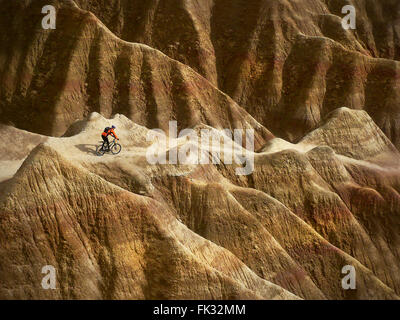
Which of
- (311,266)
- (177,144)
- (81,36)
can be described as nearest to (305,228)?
(311,266)

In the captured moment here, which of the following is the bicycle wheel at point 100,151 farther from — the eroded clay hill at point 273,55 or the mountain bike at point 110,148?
the eroded clay hill at point 273,55

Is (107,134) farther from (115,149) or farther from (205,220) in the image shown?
(205,220)

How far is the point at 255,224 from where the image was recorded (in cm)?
3744

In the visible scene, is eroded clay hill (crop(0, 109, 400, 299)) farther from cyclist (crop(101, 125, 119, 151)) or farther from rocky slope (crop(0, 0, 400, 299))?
→ cyclist (crop(101, 125, 119, 151))

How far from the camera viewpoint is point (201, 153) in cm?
4059

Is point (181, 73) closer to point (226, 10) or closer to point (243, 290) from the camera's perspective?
point (226, 10)

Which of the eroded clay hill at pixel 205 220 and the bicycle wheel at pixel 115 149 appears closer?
the eroded clay hill at pixel 205 220

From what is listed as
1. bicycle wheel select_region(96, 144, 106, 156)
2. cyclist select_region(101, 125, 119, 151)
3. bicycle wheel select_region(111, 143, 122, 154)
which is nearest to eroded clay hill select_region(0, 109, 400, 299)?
bicycle wheel select_region(96, 144, 106, 156)

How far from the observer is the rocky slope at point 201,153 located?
3034 cm

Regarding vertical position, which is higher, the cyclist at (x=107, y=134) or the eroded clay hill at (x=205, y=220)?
the cyclist at (x=107, y=134)

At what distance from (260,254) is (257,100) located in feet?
103

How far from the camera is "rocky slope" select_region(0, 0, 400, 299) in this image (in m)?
30.3

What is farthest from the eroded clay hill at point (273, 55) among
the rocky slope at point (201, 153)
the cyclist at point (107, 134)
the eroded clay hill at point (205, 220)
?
the cyclist at point (107, 134)

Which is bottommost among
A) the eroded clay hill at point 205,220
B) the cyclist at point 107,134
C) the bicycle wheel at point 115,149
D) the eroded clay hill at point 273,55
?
the eroded clay hill at point 205,220
